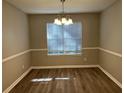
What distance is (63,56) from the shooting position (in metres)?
7.24

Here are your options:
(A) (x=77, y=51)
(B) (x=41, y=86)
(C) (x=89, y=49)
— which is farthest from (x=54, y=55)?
(B) (x=41, y=86)

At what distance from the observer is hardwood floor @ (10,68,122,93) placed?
4309 millimetres

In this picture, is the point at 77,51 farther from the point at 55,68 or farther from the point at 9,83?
the point at 9,83

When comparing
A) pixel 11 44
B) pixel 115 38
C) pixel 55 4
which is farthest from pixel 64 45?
pixel 11 44

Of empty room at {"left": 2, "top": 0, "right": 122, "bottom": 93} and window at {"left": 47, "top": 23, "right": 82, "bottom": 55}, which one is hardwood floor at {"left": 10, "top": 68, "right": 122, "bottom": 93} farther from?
window at {"left": 47, "top": 23, "right": 82, "bottom": 55}

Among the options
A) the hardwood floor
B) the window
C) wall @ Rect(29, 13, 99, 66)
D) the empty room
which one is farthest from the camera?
the window

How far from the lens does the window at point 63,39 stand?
7312mm

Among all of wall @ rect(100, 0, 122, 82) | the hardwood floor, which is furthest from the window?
wall @ rect(100, 0, 122, 82)

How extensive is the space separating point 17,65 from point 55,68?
2399mm

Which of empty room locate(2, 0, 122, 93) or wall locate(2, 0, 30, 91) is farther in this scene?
empty room locate(2, 0, 122, 93)

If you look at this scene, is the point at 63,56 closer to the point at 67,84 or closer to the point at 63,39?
the point at 63,39

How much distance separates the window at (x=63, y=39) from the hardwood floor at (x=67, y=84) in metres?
1.58

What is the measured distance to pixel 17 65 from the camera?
510cm

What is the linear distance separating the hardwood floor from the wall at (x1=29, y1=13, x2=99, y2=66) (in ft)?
4.17
